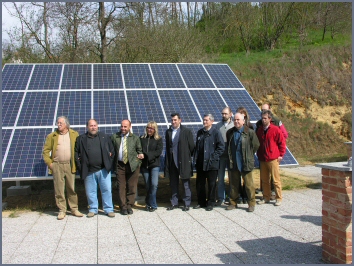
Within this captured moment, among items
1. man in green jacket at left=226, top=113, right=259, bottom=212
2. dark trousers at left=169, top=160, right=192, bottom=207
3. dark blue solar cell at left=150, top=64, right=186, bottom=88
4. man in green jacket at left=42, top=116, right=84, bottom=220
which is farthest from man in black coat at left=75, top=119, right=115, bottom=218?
dark blue solar cell at left=150, top=64, right=186, bottom=88

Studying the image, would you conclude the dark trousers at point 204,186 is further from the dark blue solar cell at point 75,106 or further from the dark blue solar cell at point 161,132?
the dark blue solar cell at point 75,106

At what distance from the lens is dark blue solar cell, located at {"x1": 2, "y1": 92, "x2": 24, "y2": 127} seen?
26.0ft

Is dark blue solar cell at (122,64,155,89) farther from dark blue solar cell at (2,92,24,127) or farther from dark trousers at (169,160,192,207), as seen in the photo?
dark trousers at (169,160,192,207)

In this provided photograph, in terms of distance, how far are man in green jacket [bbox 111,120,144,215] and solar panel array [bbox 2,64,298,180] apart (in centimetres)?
91

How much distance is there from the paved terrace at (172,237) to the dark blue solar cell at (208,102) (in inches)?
99.2

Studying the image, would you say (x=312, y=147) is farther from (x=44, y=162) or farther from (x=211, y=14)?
(x=211, y=14)

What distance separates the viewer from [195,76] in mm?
10289

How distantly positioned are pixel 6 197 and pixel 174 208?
4.17m

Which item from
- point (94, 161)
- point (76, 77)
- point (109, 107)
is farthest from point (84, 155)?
point (76, 77)

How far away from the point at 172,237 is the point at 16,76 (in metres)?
6.27

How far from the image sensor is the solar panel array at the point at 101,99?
7523 millimetres

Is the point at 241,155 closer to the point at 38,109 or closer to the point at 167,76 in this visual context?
the point at 167,76

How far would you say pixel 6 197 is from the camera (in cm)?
869

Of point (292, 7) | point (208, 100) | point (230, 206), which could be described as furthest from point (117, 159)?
point (292, 7)
